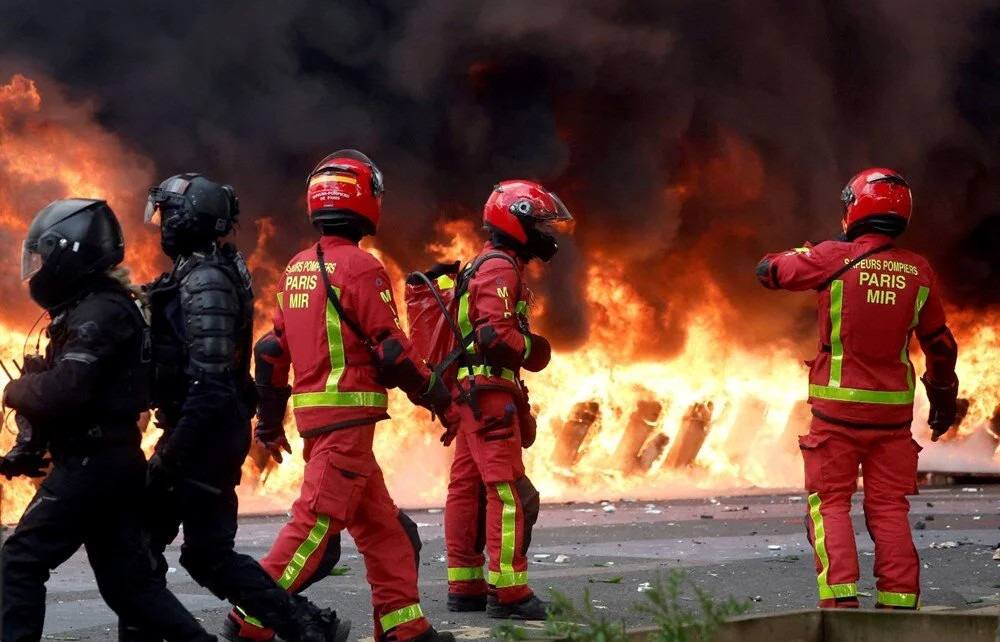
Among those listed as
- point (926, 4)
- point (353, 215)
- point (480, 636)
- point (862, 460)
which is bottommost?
point (480, 636)

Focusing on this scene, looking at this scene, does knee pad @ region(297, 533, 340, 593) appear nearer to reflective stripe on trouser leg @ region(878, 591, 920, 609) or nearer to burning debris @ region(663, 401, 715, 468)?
reflective stripe on trouser leg @ region(878, 591, 920, 609)

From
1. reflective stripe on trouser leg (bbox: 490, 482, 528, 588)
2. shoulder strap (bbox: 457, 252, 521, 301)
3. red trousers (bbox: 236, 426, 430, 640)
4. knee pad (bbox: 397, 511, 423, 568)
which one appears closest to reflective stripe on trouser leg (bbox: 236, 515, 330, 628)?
red trousers (bbox: 236, 426, 430, 640)

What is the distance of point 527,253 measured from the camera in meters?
6.73

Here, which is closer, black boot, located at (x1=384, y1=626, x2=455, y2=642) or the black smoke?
black boot, located at (x1=384, y1=626, x2=455, y2=642)

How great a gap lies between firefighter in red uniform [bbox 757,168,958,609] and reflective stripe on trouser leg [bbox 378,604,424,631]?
1688 millimetres

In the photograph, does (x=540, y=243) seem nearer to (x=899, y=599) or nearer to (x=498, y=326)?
(x=498, y=326)

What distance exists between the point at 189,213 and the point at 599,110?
15350 millimetres

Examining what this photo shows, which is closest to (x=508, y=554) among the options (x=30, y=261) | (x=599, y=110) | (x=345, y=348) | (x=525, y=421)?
(x=525, y=421)

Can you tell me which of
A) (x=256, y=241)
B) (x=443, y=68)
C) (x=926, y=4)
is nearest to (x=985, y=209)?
(x=926, y=4)

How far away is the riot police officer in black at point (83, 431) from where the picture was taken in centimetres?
433

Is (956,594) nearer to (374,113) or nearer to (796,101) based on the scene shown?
(374,113)

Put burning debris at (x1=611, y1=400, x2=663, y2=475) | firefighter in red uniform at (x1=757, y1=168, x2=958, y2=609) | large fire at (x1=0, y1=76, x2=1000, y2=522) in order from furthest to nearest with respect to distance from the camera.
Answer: burning debris at (x1=611, y1=400, x2=663, y2=475), large fire at (x1=0, y1=76, x2=1000, y2=522), firefighter in red uniform at (x1=757, y1=168, x2=958, y2=609)

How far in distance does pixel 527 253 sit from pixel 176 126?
451 inches

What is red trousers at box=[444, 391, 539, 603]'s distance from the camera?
6.20 m
